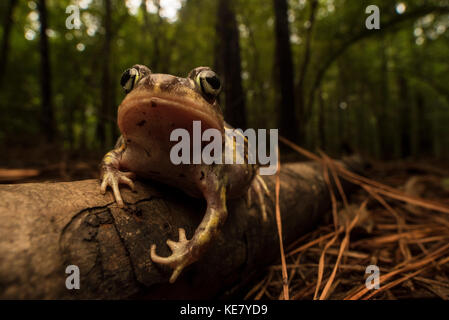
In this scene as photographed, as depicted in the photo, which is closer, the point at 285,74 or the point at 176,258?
the point at 176,258

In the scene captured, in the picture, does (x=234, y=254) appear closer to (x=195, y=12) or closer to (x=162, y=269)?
(x=162, y=269)

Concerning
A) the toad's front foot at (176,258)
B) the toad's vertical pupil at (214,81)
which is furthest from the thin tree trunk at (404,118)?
the toad's front foot at (176,258)

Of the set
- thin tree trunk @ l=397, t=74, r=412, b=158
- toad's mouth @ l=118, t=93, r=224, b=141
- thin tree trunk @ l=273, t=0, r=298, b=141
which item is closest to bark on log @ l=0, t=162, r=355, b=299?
toad's mouth @ l=118, t=93, r=224, b=141

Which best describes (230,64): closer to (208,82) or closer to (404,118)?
(208,82)

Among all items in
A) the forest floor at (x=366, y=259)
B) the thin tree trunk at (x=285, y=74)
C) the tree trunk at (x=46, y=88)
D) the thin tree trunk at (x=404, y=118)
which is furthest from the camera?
the thin tree trunk at (x=404, y=118)

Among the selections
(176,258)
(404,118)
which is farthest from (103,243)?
(404,118)

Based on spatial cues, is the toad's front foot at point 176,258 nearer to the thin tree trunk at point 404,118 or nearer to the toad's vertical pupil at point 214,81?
the toad's vertical pupil at point 214,81

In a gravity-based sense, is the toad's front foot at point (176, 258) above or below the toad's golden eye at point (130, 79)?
below

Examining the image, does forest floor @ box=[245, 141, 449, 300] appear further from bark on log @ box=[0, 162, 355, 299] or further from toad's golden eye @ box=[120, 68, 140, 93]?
toad's golden eye @ box=[120, 68, 140, 93]

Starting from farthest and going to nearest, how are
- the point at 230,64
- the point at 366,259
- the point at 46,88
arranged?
the point at 46,88
the point at 230,64
the point at 366,259
